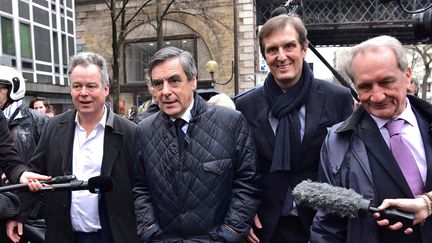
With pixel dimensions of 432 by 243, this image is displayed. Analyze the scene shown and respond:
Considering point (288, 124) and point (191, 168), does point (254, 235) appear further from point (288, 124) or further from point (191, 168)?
point (288, 124)

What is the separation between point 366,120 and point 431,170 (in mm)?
389

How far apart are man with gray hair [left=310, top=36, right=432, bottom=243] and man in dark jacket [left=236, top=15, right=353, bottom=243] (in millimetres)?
458

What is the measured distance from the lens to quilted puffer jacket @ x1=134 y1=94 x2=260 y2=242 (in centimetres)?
265

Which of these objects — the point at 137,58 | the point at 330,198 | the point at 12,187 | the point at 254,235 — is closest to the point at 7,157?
the point at 12,187

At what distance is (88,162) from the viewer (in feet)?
10.2

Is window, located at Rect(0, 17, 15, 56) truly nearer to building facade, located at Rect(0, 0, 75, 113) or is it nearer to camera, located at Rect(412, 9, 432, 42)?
A: building facade, located at Rect(0, 0, 75, 113)

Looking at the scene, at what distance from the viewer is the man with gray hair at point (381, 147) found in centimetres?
202

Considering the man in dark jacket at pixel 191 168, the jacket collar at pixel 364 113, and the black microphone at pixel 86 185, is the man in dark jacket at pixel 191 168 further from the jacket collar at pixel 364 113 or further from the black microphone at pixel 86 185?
the jacket collar at pixel 364 113

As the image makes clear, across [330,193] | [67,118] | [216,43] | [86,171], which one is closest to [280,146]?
[330,193]

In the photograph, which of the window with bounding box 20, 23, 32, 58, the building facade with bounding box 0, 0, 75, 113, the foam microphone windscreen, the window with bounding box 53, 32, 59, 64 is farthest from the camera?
the window with bounding box 53, 32, 59, 64

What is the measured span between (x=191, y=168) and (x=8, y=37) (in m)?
20.6

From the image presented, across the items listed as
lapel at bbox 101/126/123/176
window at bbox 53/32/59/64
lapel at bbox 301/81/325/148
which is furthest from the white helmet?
window at bbox 53/32/59/64

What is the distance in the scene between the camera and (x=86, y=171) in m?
3.08

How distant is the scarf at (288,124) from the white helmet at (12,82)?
3.19 metres
